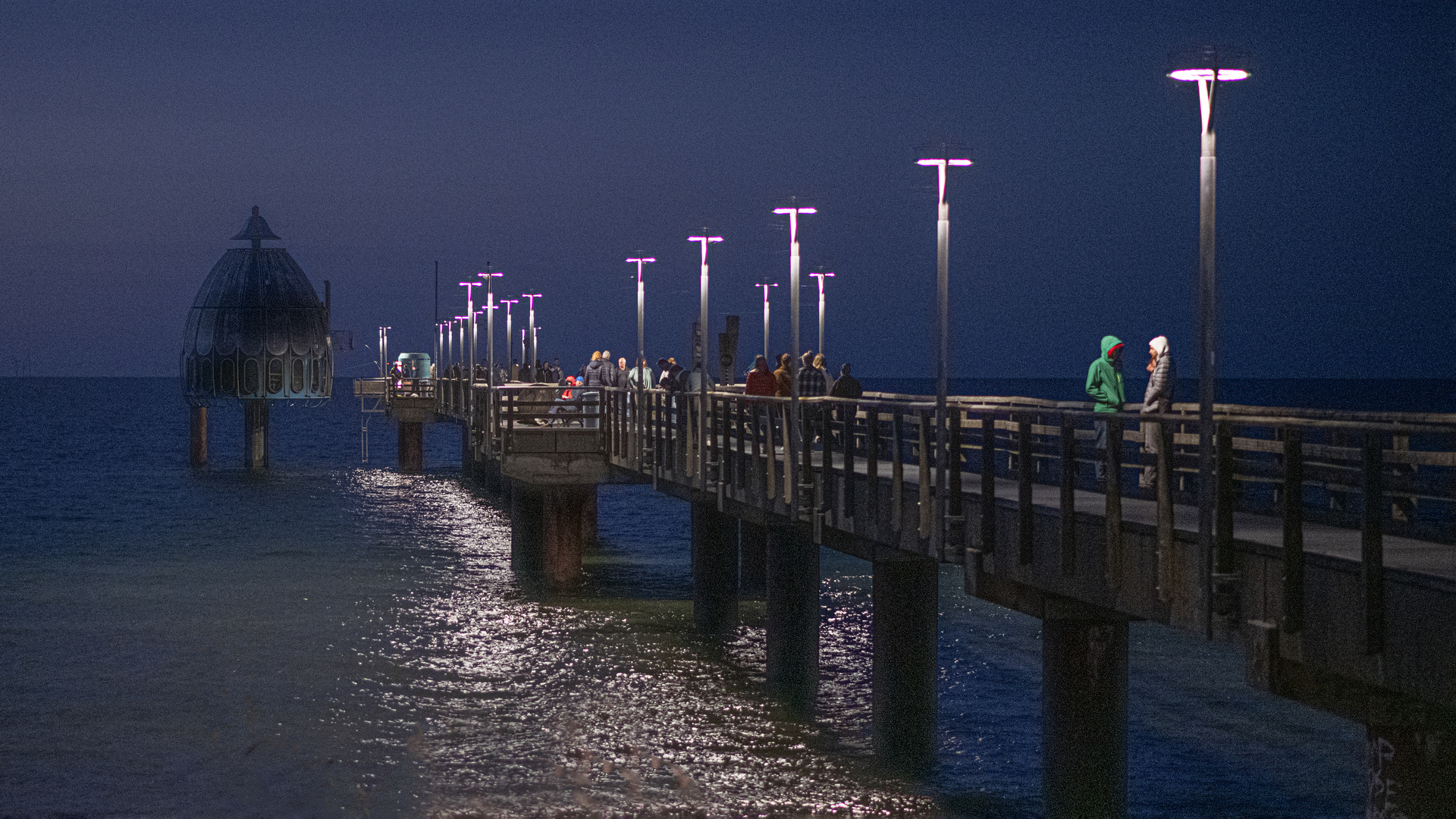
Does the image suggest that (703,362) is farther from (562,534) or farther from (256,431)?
(256,431)

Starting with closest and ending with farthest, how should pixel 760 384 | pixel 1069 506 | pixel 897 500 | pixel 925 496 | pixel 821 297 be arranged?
1. pixel 1069 506
2. pixel 925 496
3. pixel 897 500
4. pixel 760 384
5. pixel 821 297

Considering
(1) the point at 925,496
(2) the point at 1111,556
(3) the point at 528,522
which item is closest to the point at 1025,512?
(2) the point at 1111,556

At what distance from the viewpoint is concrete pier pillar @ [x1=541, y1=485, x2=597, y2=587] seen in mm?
32125

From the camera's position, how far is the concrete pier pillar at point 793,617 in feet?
72.8

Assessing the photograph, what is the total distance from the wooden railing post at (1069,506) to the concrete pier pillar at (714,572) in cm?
1541

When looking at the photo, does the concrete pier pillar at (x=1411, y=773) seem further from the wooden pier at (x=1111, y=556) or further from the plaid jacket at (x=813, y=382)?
the plaid jacket at (x=813, y=382)

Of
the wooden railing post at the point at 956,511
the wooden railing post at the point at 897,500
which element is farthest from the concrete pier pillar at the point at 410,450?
the wooden railing post at the point at 956,511

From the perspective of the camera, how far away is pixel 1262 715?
23.5m

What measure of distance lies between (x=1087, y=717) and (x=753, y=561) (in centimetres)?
1882

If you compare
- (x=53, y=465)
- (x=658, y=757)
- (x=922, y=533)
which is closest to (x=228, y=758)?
(x=658, y=757)

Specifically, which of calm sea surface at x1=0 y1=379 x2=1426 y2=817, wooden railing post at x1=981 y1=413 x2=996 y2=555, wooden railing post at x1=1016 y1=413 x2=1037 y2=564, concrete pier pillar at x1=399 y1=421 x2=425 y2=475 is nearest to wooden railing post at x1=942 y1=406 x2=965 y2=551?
wooden railing post at x1=981 y1=413 x2=996 y2=555

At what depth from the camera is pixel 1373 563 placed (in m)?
9.07

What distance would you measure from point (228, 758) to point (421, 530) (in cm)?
3202

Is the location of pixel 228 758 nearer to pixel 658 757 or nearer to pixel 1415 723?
pixel 658 757
